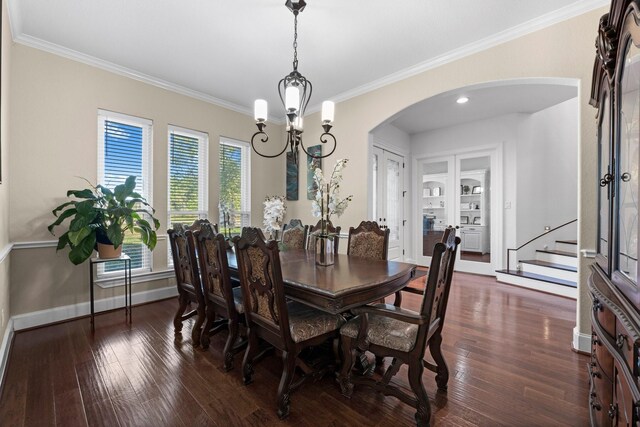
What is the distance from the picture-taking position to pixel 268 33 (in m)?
2.80

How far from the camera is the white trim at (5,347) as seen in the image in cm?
207

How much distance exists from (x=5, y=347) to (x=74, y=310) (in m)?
0.93

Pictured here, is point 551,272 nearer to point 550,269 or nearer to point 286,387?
point 550,269

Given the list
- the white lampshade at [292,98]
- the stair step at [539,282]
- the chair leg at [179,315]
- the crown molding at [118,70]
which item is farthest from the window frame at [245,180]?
the stair step at [539,282]

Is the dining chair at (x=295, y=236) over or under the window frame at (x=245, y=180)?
under

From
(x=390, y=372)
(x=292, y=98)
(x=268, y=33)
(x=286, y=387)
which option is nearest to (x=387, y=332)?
(x=390, y=372)

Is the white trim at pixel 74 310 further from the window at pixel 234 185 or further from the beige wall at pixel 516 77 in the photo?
the beige wall at pixel 516 77

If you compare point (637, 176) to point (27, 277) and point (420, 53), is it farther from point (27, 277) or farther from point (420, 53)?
point (27, 277)

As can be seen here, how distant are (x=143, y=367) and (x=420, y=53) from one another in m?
4.10

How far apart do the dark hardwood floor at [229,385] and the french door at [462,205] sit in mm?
2695

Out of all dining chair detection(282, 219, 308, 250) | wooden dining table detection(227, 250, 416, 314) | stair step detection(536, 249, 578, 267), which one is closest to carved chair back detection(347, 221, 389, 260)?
wooden dining table detection(227, 250, 416, 314)

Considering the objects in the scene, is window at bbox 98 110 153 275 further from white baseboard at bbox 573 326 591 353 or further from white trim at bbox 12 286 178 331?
white baseboard at bbox 573 326 591 353

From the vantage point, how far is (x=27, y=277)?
9.61 feet

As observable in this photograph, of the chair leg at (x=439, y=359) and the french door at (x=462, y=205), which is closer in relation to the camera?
the chair leg at (x=439, y=359)
